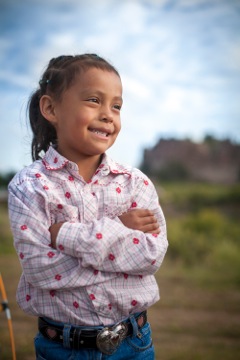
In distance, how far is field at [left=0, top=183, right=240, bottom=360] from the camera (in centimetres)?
389

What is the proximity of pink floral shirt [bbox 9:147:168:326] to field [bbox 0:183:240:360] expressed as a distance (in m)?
2.07

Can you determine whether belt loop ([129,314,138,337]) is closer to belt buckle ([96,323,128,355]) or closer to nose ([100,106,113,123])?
belt buckle ([96,323,128,355])

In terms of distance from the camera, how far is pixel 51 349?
1578 mm

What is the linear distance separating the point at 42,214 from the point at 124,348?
0.58 m

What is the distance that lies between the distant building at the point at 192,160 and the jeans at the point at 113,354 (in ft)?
28.7

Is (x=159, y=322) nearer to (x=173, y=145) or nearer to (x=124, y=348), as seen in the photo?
(x=124, y=348)

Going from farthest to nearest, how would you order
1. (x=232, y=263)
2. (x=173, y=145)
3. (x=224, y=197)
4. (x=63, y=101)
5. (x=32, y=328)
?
1. (x=173, y=145)
2. (x=224, y=197)
3. (x=232, y=263)
4. (x=32, y=328)
5. (x=63, y=101)

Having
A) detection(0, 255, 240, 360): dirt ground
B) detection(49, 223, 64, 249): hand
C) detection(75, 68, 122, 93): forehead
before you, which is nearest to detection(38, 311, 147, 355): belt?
detection(49, 223, 64, 249): hand

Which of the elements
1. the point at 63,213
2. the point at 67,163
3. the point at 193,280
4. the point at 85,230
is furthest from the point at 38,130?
the point at 193,280

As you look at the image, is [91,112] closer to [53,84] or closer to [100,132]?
[100,132]

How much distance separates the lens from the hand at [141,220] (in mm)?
1587

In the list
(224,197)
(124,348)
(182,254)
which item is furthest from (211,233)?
(124,348)

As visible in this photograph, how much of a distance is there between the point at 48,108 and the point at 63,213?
460 millimetres

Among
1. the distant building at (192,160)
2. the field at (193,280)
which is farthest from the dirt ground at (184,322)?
the distant building at (192,160)
